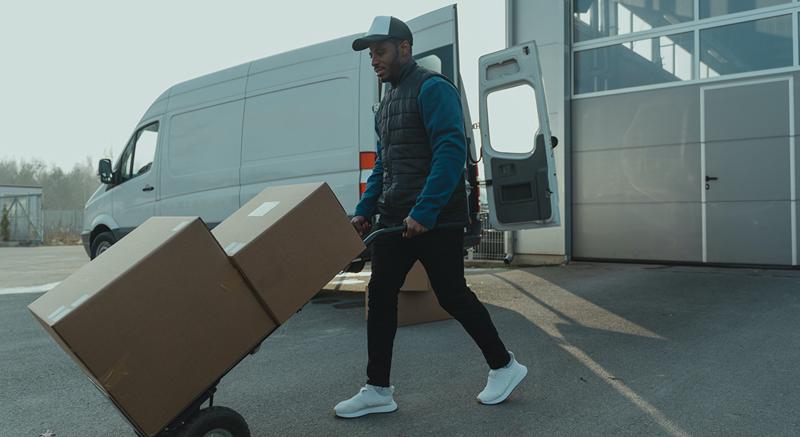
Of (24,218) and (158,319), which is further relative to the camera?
(24,218)

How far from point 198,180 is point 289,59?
1658 millimetres

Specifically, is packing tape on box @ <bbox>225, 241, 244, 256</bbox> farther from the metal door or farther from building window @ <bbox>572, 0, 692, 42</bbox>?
building window @ <bbox>572, 0, 692, 42</bbox>

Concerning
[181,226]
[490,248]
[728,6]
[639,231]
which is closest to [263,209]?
[181,226]

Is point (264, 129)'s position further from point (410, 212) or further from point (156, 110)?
point (410, 212)

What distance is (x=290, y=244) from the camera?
2311 mm

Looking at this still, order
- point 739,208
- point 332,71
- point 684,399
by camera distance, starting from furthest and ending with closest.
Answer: point 739,208
point 332,71
point 684,399

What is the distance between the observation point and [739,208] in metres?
7.68

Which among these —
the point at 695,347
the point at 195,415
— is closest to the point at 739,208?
the point at 695,347

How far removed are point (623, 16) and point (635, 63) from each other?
0.72 m

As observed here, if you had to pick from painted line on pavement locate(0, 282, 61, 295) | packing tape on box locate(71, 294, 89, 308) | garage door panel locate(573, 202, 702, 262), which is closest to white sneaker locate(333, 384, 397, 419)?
packing tape on box locate(71, 294, 89, 308)

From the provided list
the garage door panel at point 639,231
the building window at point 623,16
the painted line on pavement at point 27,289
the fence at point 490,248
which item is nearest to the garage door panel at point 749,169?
the garage door panel at point 639,231

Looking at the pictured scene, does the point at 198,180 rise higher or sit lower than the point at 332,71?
lower

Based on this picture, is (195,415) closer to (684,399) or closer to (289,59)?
(684,399)

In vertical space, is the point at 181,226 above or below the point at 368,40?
Result: below
